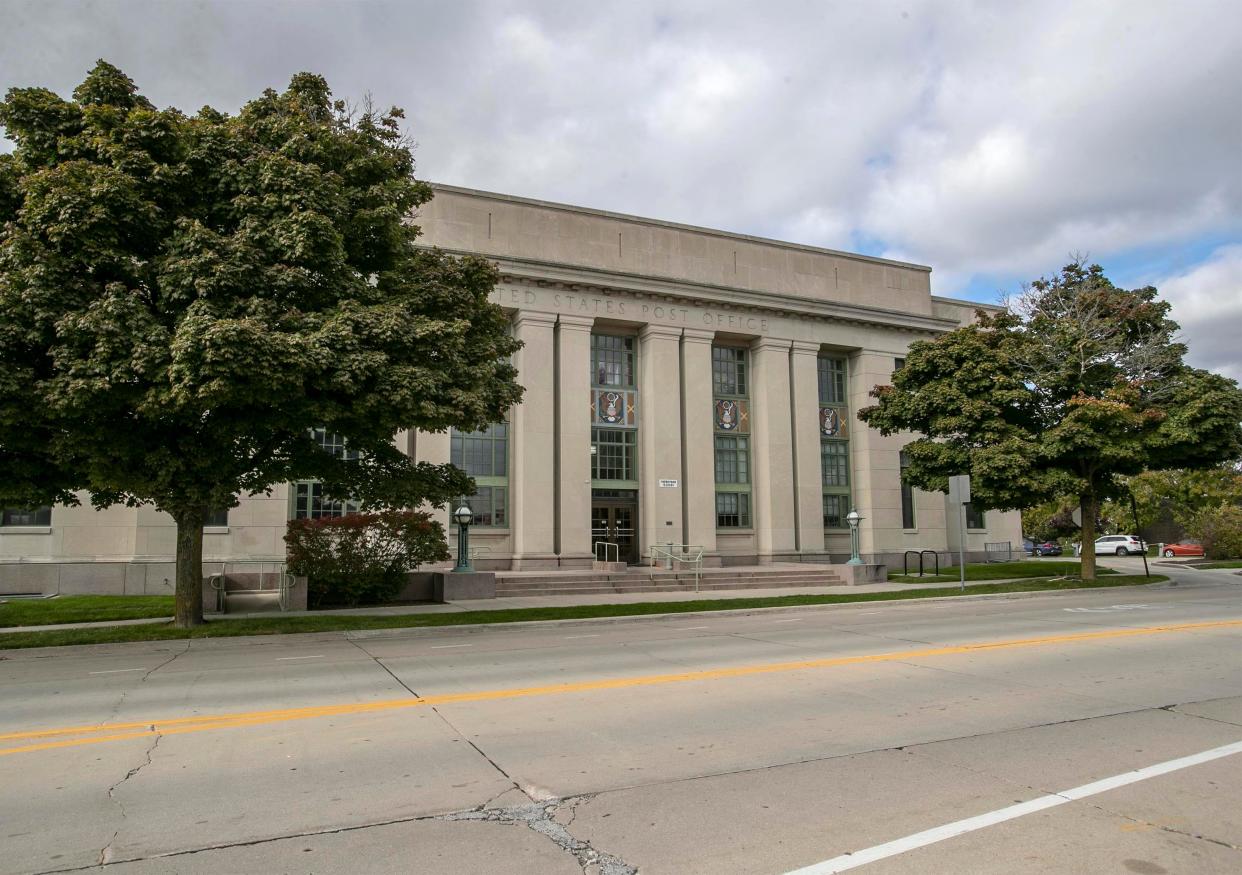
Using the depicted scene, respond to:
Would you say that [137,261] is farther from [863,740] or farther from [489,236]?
[489,236]

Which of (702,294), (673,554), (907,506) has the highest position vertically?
(702,294)

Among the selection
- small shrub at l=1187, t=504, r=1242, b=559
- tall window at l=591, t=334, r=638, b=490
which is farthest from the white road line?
small shrub at l=1187, t=504, r=1242, b=559

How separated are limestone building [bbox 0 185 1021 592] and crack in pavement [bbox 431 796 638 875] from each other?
21916 millimetres

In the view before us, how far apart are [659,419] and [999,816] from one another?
25870 millimetres

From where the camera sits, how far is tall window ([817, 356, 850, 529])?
112 feet

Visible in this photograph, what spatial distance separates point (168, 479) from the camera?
44.0 ft

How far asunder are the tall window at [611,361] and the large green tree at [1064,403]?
370 inches

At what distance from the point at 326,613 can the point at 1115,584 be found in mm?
22057

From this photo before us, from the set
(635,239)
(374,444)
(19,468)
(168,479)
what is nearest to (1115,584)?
(635,239)

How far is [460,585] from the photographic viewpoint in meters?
21.1

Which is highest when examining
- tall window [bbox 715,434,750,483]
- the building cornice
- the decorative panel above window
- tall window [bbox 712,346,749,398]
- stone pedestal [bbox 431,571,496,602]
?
the building cornice

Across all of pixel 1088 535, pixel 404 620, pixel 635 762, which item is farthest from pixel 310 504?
pixel 1088 535

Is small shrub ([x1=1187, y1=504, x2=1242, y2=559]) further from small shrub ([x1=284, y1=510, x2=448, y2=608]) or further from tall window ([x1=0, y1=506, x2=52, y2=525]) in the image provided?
tall window ([x1=0, y1=506, x2=52, y2=525])

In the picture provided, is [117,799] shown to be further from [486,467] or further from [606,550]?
[606,550]
